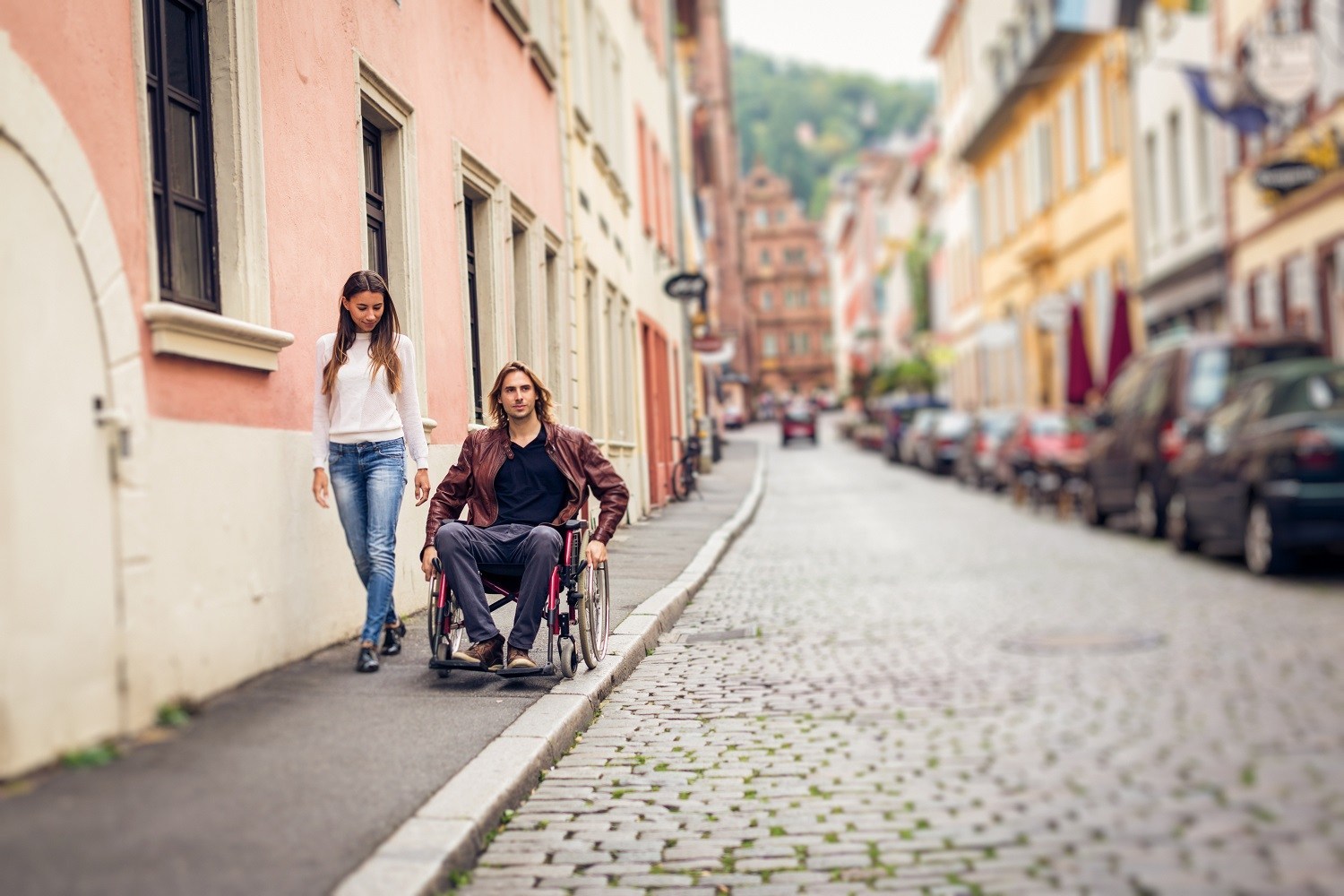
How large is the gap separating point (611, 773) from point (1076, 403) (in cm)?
3067

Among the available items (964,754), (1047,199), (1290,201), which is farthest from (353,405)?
(1047,199)

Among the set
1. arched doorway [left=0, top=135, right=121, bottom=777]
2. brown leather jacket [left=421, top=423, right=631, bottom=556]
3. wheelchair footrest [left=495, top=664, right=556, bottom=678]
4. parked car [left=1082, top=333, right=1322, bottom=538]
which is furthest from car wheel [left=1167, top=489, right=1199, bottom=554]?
arched doorway [left=0, top=135, right=121, bottom=777]

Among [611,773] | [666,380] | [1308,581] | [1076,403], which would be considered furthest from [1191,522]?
[1076,403]

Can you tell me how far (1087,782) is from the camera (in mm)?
5727

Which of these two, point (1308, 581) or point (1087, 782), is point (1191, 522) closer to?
point (1308, 581)

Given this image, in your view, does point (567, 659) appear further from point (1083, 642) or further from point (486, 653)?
point (1083, 642)

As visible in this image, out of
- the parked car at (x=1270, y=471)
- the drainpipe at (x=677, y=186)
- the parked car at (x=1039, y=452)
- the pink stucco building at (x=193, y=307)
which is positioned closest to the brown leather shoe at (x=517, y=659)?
the pink stucco building at (x=193, y=307)

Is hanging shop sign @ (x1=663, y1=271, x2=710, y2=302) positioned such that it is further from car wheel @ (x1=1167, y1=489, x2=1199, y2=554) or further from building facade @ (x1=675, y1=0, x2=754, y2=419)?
building facade @ (x1=675, y1=0, x2=754, y2=419)

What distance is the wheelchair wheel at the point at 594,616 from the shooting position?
838 centimetres

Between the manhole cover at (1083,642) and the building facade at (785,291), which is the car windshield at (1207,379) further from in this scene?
the building facade at (785,291)

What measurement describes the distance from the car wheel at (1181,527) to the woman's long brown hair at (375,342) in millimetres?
9760

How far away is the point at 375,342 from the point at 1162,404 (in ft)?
38.7

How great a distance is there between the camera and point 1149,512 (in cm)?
1816

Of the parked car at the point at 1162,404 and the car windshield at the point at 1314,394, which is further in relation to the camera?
the parked car at the point at 1162,404
